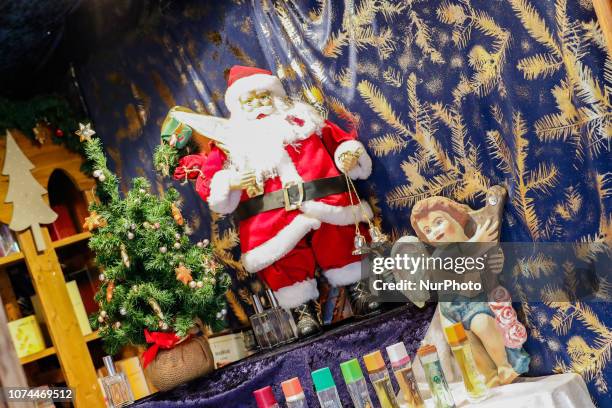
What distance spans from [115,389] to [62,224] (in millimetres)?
1342

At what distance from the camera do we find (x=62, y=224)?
383 cm

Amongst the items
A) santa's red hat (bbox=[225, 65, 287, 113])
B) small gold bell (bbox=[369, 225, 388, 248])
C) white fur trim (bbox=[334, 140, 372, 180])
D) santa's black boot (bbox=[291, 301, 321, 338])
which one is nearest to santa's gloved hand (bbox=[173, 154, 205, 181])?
santa's red hat (bbox=[225, 65, 287, 113])

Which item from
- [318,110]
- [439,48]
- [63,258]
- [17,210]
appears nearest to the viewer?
[439,48]

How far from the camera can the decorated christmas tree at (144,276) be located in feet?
8.73

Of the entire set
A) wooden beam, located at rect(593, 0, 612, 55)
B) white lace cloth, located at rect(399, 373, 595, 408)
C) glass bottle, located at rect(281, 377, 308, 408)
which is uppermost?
wooden beam, located at rect(593, 0, 612, 55)

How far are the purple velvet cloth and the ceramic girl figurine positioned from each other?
0.64 ft

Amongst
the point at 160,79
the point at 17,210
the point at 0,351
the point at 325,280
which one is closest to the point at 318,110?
the point at 325,280

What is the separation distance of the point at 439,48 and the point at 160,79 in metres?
1.53

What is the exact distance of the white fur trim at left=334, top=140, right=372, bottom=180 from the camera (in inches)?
111

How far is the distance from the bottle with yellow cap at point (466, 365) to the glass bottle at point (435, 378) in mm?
76

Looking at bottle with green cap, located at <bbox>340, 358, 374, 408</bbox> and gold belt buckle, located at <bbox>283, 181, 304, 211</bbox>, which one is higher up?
gold belt buckle, located at <bbox>283, 181, 304, 211</bbox>

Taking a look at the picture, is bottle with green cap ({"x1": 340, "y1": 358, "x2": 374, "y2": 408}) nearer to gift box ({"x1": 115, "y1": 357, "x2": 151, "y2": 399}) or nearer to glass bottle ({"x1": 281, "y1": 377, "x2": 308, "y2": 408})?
glass bottle ({"x1": 281, "y1": 377, "x2": 308, "y2": 408})

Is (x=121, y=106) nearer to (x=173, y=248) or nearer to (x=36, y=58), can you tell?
→ (x=36, y=58)

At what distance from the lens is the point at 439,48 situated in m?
2.50
